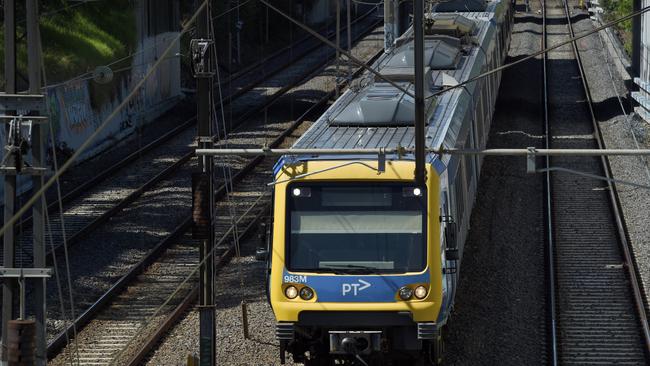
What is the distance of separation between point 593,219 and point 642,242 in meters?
1.96

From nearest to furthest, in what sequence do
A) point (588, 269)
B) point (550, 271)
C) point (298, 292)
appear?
point (298, 292), point (550, 271), point (588, 269)

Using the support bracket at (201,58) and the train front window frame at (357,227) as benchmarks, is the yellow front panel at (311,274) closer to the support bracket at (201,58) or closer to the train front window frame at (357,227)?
the train front window frame at (357,227)

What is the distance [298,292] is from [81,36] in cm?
2465

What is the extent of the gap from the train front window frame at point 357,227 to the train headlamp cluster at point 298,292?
213 millimetres

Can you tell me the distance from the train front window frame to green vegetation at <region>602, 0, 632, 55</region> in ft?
112

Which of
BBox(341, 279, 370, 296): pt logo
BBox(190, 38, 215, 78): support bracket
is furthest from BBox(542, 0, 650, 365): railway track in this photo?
BBox(190, 38, 215, 78): support bracket

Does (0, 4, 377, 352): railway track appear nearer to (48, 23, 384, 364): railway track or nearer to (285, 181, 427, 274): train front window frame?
(48, 23, 384, 364): railway track

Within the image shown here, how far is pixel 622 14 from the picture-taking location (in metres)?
51.2

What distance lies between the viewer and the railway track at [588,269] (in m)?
17.3

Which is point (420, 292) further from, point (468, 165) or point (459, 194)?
point (468, 165)

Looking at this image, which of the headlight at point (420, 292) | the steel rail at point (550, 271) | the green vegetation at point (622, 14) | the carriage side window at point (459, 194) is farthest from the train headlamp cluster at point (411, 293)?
the green vegetation at point (622, 14)

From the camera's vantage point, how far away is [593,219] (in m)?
24.0

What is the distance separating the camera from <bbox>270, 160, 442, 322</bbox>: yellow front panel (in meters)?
14.2

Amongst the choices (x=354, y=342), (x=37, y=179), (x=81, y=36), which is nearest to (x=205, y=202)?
(x=354, y=342)
